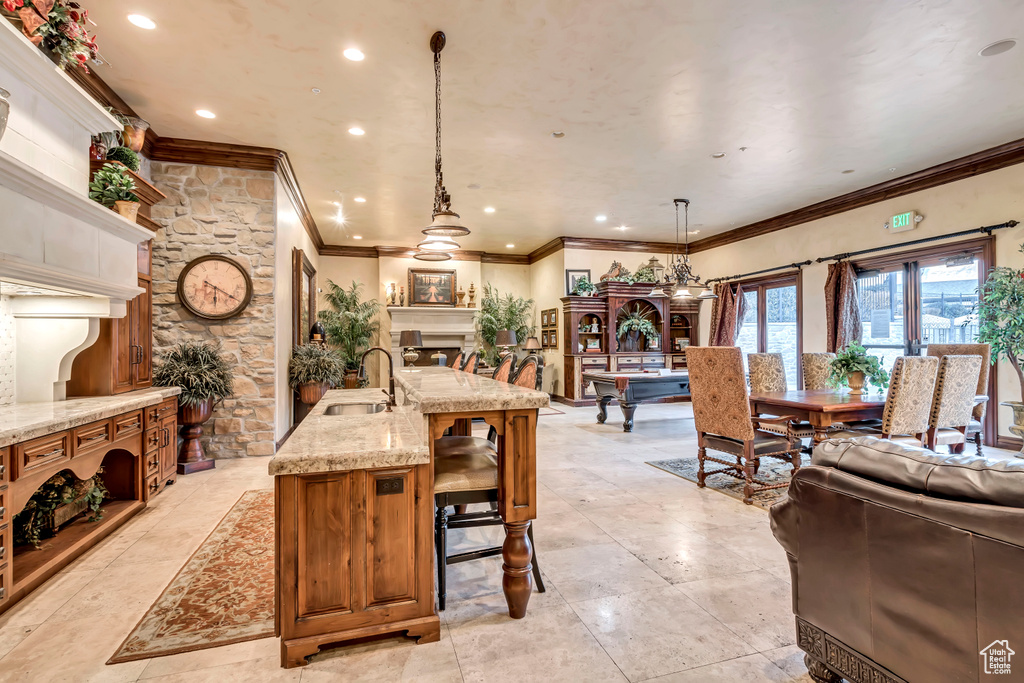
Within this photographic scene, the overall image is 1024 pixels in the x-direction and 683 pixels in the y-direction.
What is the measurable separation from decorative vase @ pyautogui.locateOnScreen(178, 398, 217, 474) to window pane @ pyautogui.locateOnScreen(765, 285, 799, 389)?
7438 mm

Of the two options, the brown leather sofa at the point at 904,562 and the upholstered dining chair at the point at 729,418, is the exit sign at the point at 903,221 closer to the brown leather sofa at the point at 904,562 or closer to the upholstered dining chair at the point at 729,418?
the upholstered dining chair at the point at 729,418

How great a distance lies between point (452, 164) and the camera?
5.01 m

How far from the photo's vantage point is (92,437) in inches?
102

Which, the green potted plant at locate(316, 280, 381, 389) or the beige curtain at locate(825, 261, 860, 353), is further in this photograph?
the green potted plant at locate(316, 280, 381, 389)

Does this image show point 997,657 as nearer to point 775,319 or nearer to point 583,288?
point 775,319

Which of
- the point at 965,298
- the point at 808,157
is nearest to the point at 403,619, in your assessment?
the point at 808,157

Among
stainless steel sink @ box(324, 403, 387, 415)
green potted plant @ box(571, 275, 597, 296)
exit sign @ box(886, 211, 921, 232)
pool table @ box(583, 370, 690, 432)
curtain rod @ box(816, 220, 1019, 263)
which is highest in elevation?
exit sign @ box(886, 211, 921, 232)

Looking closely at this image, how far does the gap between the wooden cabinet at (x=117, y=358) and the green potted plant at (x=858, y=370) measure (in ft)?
18.4

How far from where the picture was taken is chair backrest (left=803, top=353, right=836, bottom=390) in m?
4.78

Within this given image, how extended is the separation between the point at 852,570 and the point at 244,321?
4835 mm

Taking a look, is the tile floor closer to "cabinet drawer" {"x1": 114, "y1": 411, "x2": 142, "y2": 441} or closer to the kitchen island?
the kitchen island

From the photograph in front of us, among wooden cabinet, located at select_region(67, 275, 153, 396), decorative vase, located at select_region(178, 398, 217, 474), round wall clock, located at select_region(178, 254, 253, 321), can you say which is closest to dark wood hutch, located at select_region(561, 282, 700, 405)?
round wall clock, located at select_region(178, 254, 253, 321)

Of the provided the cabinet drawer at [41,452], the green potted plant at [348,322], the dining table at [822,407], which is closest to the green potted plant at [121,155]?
the cabinet drawer at [41,452]

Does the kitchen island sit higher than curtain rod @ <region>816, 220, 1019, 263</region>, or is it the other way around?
curtain rod @ <region>816, 220, 1019, 263</region>
